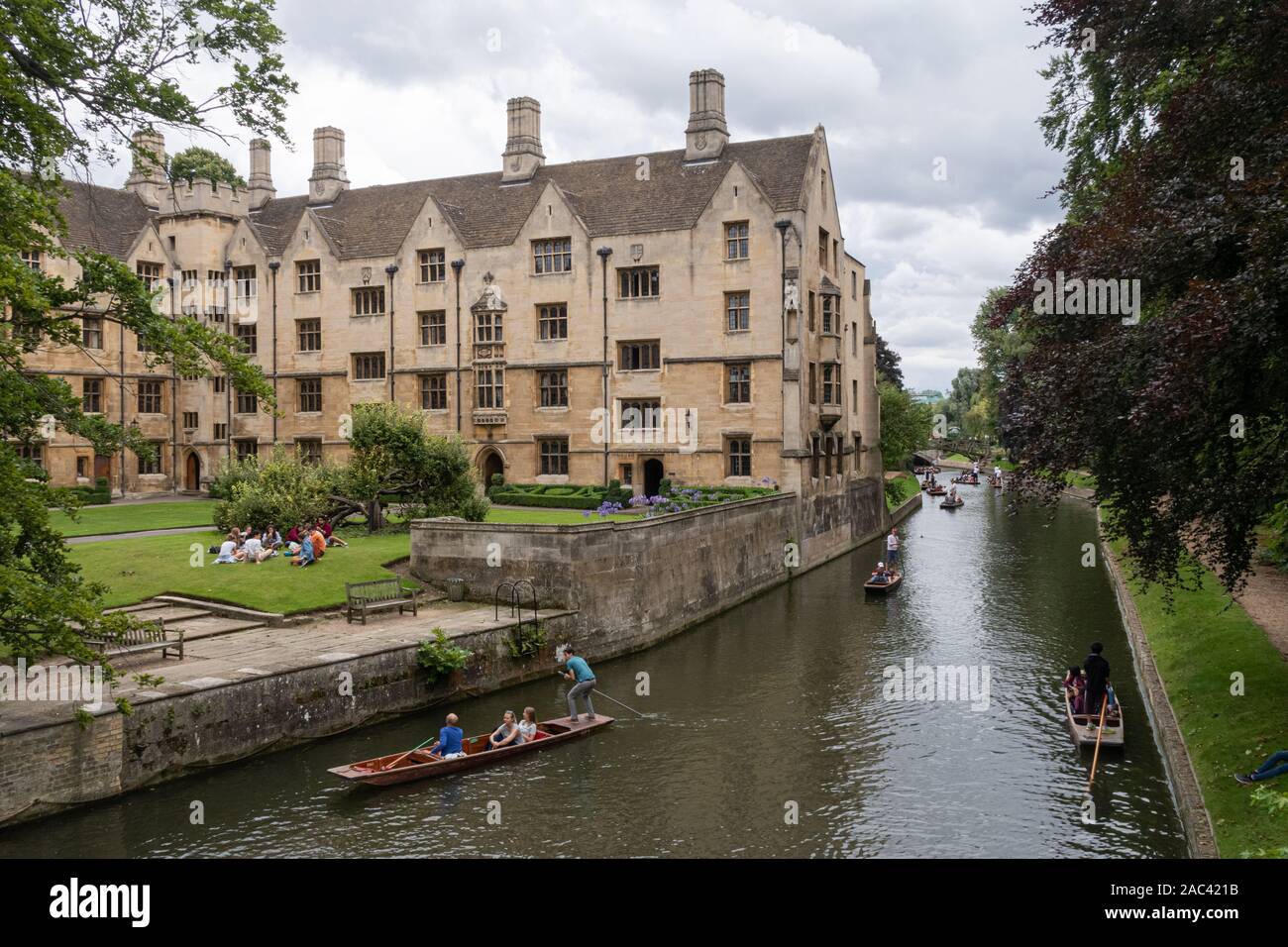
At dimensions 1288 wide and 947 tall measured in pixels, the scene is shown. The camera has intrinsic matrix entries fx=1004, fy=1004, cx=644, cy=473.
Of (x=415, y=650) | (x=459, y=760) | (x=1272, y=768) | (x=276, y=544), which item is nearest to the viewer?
(x=1272, y=768)

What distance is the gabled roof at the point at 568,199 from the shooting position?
45.5 m

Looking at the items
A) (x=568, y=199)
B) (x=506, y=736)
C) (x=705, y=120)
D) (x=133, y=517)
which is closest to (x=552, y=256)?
(x=568, y=199)

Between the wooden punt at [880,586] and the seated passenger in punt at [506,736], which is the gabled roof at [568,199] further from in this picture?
the seated passenger in punt at [506,736]

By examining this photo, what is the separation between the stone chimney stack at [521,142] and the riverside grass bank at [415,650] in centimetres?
2275

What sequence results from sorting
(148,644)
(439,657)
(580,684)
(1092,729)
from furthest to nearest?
(439,657)
(580,684)
(148,644)
(1092,729)

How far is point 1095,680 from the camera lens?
20.8 metres

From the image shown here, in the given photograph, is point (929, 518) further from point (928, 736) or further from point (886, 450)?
point (928, 736)

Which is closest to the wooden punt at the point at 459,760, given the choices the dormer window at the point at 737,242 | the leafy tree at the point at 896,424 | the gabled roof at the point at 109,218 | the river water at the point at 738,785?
the river water at the point at 738,785

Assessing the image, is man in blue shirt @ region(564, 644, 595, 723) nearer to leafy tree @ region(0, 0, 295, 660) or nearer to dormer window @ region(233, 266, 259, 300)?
leafy tree @ region(0, 0, 295, 660)

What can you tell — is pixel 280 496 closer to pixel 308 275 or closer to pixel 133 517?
pixel 133 517

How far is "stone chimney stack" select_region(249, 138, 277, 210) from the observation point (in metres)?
57.8

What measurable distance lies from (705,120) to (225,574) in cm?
3114
